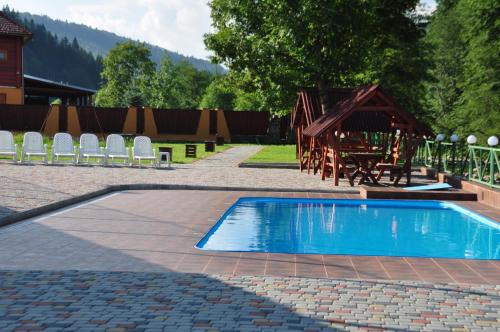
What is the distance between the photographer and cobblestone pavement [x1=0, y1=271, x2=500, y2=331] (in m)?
4.58

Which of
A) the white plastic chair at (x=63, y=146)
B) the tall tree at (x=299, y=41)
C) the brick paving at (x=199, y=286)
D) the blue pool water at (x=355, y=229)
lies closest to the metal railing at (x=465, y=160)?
the blue pool water at (x=355, y=229)

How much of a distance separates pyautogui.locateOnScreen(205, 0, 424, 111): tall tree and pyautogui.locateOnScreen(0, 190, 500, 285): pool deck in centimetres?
1039

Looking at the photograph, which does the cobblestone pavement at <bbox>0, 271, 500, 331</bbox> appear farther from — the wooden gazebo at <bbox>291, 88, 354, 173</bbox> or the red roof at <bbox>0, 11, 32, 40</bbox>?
the red roof at <bbox>0, 11, 32, 40</bbox>

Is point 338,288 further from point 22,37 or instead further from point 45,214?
point 22,37

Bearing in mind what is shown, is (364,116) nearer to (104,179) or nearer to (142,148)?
(142,148)

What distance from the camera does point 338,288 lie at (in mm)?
5707

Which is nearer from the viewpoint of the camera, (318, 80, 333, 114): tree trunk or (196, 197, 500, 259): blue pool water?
(196, 197, 500, 259): blue pool water

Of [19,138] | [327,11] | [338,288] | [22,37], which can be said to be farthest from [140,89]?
[338,288]

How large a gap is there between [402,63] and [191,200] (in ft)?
58.0

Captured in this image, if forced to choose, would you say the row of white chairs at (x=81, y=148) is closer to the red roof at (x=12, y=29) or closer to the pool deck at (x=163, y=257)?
the pool deck at (x=163, y=257)

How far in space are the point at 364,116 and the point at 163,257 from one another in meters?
10.9

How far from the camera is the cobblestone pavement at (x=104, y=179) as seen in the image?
38.0 feet

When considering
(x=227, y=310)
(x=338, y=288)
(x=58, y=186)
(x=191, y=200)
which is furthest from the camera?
(x=58, y=186)

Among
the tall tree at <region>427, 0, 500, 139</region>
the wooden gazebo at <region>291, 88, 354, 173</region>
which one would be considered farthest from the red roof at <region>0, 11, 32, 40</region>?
the tall tree at <region>427, 0, 500, 139</region>
